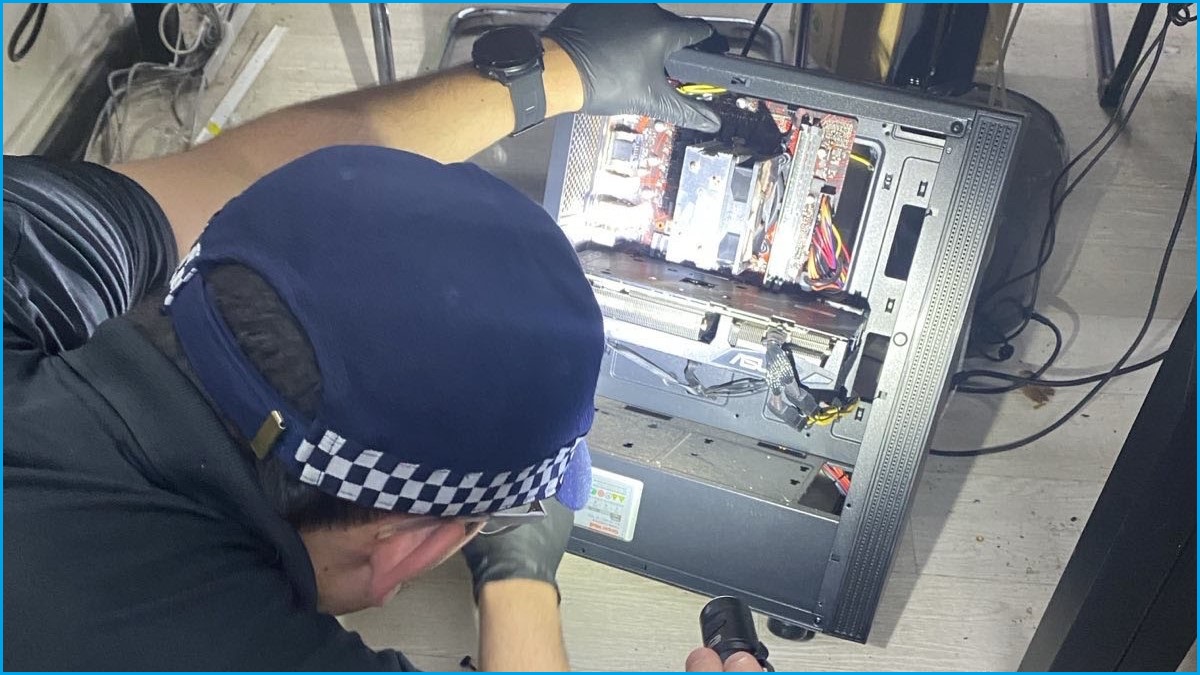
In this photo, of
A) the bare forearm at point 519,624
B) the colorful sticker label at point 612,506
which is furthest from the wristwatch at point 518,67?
the bare forearm at point 519,624

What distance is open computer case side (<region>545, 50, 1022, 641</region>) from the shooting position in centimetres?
87

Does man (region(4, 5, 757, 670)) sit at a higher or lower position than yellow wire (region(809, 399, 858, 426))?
higher

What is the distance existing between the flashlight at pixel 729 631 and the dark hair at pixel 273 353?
37cm

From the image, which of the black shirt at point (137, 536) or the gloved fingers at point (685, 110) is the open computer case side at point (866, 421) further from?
the black shirt at point (137, 536)

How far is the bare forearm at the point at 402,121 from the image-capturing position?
98 centimetres

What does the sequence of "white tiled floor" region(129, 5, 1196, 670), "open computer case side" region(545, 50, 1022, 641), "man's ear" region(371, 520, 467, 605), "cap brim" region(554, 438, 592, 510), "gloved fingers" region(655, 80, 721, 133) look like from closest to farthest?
1. "man's ear" region(371, 520, 467, 605)
2. "cap brim" region(554, 438, 592, 510)
3. "open computer case side" region(545, 50, 1022, 641)
4. "gloved fingers" region(655, 80, 721, 133)
5. "white tiled floor" region(129, 5, 1196, 670)

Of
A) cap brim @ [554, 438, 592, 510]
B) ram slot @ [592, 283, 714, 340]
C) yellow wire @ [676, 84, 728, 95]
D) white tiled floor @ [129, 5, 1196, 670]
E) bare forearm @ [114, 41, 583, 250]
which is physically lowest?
white tiled floor @ [129, 5, 1196, 670]

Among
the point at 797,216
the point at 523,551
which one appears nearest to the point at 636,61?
the point at 797,216

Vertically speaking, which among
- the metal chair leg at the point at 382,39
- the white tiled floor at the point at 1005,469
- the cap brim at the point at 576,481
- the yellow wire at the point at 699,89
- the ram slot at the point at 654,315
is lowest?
the white tiled floor at the point at 1005,469

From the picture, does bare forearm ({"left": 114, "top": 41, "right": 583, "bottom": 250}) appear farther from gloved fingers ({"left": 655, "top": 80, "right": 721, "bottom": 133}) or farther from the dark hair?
the dark hair

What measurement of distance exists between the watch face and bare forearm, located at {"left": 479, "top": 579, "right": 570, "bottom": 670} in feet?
1.73

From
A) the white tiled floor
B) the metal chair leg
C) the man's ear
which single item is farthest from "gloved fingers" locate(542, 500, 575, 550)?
the metal chair leg

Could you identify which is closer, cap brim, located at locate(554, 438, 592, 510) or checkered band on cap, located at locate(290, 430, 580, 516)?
checkered band on cap, located at locate(290, 430, 580, 516)

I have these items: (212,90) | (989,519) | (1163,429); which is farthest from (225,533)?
(212,90)
